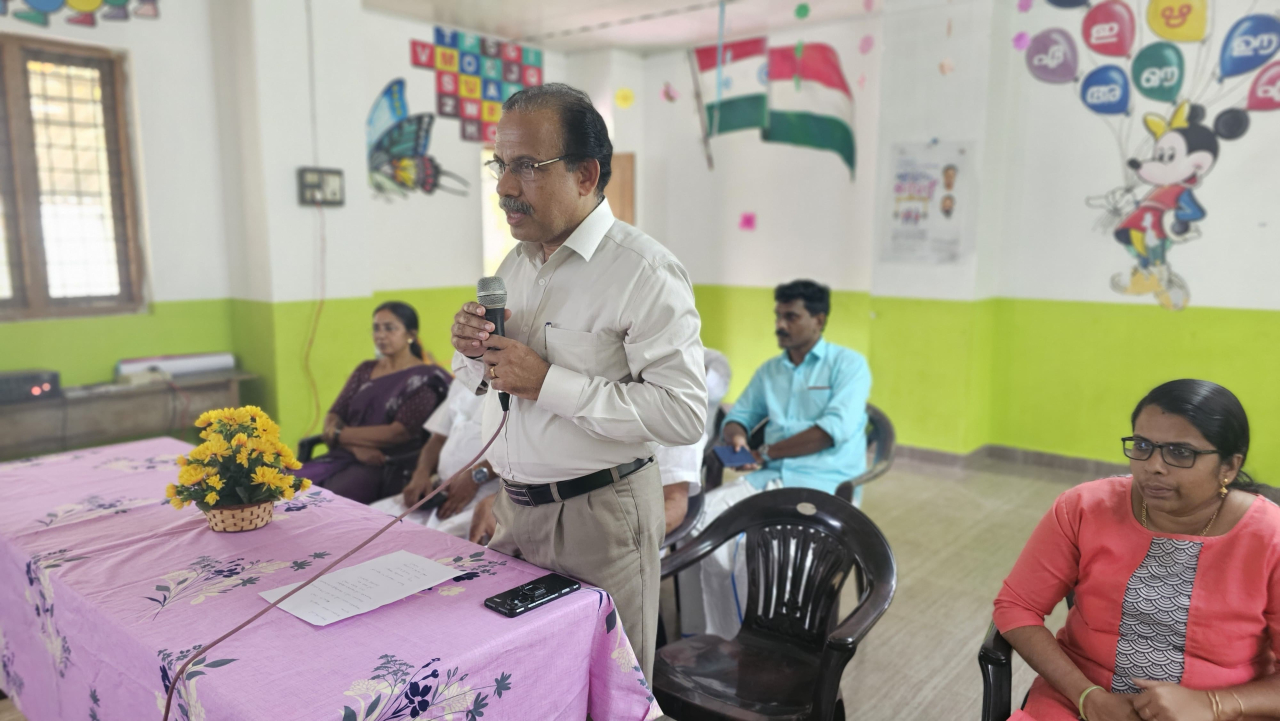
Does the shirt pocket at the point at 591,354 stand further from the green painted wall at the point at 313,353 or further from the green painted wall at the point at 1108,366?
the green painted wall at the point at 1108,366

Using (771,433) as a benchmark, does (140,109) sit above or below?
above

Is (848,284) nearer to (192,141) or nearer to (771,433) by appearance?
(771,433)

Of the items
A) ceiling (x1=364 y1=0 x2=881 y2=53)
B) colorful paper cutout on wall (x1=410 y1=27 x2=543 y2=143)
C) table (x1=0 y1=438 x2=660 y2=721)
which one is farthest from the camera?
colorful paper cutout on wall (x1=410 y1=27 x2=543 y2=143)

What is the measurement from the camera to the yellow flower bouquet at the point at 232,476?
167 centimetres

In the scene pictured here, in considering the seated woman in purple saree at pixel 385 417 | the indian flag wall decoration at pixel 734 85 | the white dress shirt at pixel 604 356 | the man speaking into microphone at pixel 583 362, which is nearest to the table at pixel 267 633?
the man speaking into microphone at pixel 583 362

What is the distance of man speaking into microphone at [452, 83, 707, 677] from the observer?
53.5 inches

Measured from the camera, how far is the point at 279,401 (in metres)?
4.52

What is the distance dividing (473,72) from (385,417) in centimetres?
378

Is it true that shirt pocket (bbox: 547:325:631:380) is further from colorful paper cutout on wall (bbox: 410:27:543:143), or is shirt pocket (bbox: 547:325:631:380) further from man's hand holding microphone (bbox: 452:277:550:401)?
colorful paper cutout on wall (bbox: 410:27:543:143)

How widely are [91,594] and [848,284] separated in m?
5.15

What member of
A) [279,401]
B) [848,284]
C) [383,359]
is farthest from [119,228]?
[848,284]

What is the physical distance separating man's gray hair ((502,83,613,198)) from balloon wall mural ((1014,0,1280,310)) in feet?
13.3

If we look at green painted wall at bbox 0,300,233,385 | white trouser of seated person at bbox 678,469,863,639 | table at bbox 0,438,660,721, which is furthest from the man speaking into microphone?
green painted wall at bbox 0,300,233,385

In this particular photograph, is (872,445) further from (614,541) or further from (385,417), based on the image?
(614,541)
